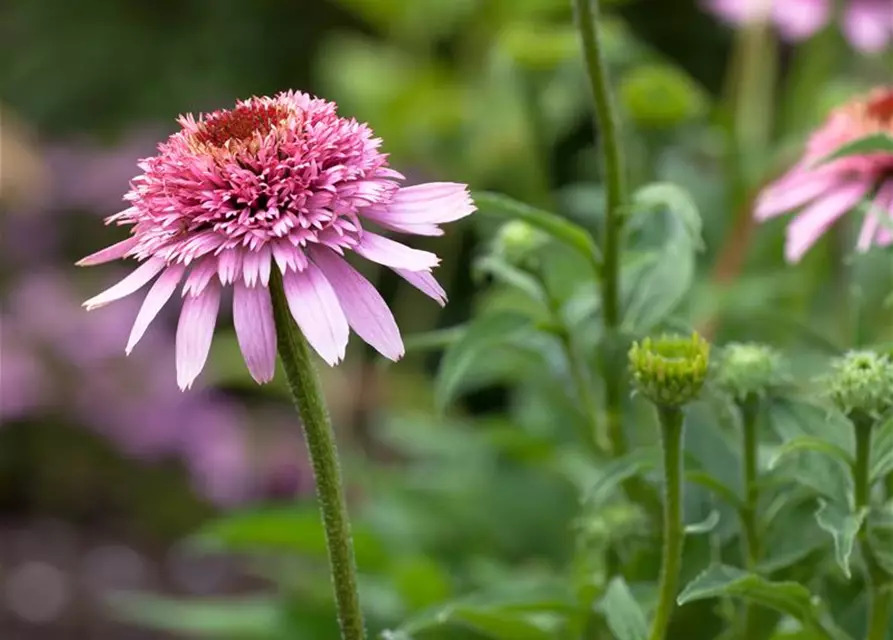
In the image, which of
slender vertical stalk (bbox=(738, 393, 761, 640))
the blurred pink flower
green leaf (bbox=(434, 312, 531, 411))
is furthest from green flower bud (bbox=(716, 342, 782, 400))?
the blurred pink flower

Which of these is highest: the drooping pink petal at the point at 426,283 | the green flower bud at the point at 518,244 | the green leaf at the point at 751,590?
the green flower bud at the point at 518,244

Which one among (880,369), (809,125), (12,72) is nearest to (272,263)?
(880,369)

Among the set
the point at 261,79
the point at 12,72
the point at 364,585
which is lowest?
the point at 364,585

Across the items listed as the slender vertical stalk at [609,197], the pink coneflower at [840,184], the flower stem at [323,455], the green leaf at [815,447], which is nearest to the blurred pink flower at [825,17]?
the pink coneflower at [840,184]

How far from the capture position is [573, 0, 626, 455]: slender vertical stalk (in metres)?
0.53

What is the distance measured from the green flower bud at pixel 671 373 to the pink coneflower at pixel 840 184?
0.14 metres

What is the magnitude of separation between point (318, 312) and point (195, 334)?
4 centimetres

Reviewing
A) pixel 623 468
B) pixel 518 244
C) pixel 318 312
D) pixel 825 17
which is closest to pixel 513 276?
pixel 518 244

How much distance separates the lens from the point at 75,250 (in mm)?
2461

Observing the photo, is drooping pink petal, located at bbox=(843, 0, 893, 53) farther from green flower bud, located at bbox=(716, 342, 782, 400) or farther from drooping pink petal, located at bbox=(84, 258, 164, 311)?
drooping pink petal, located at bbox=(84, 258, 164, 311)

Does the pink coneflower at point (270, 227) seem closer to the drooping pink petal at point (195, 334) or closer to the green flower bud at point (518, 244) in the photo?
the drooping pink petal at point (195, 334)

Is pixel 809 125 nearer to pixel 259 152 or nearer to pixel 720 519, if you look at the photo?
pixel 720 519

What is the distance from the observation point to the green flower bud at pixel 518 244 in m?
0.61

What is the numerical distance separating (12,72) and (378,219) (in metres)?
2.42
